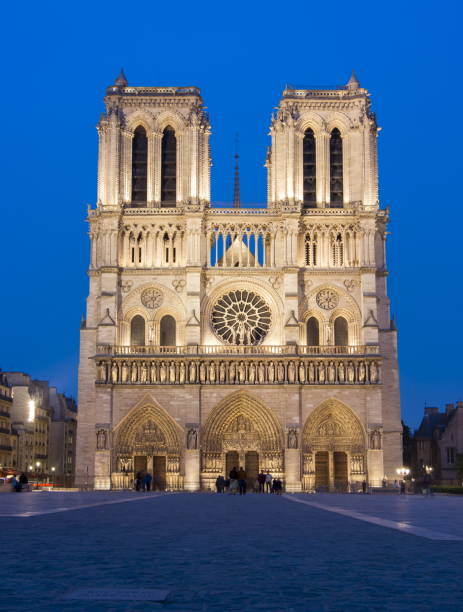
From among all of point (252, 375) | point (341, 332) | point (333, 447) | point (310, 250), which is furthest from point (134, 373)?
point (310, 250)

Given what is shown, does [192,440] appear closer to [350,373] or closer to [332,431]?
[332,431]

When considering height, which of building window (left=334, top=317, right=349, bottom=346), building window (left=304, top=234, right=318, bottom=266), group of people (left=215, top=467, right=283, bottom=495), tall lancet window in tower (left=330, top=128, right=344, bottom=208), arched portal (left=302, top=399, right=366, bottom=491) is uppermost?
tall lancet window in tower (left=330, top=128, right=344, bottom=208)

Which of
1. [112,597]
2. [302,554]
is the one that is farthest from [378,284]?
[112,597]

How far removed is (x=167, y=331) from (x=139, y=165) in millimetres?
11368

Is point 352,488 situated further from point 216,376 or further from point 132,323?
point 132,323

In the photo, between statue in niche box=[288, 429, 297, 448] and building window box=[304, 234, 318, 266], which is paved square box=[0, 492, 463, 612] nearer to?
statue in niche box=[288, 429, 297, 448]

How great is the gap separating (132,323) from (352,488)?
1699 centimetres

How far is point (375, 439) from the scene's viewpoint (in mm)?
54625

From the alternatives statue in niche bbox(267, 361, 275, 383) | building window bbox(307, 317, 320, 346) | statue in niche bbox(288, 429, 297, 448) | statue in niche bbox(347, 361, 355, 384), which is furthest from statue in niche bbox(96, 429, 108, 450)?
statue in niche bbox(347, 361, 355, 384)

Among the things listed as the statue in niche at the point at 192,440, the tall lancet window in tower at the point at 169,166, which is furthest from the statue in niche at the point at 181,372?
the tall lancet window in tower at the point at 169,166

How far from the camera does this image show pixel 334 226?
192ft

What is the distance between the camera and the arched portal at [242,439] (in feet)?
181

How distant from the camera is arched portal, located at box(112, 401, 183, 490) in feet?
181

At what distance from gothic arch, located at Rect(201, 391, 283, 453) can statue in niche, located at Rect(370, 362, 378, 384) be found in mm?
6315
